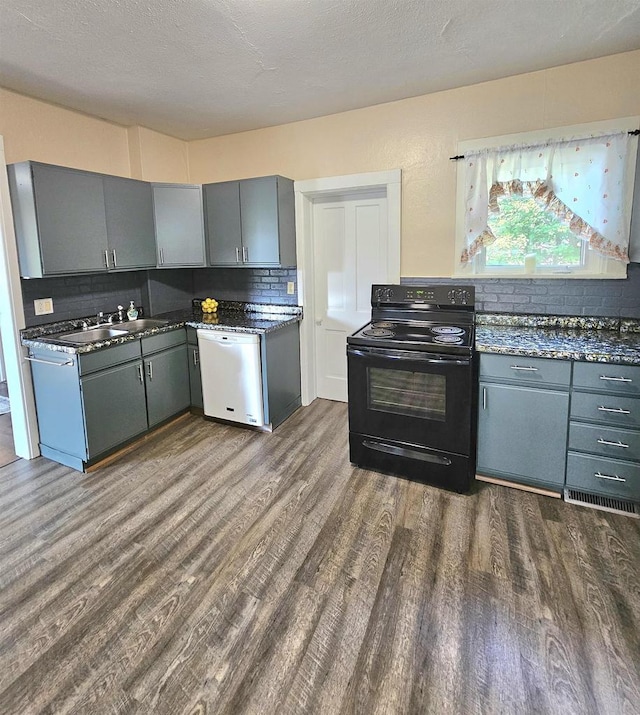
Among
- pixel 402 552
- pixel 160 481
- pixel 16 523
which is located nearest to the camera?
pixel 402 552

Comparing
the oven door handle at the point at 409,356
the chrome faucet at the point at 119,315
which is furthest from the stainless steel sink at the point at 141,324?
the oven door handle at the point at 409,356

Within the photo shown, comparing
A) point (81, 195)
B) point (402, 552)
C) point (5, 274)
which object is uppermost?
point (81, 195)

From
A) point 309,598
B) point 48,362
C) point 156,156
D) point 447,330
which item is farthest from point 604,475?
point 156,156

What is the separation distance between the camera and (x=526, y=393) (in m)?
2.46

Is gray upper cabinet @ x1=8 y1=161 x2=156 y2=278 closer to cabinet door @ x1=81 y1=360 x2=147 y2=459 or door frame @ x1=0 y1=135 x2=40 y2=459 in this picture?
door frame @ x1=0 y1=135 x2=40 y2=459

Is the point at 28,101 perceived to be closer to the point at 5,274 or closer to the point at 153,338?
the point at 5,274

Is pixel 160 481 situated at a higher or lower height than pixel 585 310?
lower

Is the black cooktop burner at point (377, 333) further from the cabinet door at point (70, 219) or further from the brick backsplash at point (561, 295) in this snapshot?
the cabinet door at point (70, 219)

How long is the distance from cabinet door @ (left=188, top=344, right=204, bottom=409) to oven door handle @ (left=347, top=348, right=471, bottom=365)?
158cm

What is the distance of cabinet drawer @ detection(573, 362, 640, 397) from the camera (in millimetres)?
2219

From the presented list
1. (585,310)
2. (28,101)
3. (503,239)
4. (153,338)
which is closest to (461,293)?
(503,239)

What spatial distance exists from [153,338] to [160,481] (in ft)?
3.71

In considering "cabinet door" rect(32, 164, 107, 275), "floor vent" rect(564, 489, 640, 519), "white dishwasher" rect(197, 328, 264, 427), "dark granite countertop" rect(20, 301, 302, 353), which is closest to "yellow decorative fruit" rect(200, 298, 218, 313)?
"dark granite countertop" rect(20, 301, 302, 353)

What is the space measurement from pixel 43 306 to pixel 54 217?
0.67m
